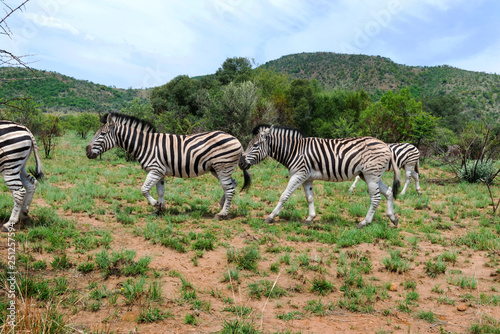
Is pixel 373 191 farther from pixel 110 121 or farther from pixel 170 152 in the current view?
pixel 110 121

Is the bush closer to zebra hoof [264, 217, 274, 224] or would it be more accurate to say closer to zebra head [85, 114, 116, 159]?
zebra hoof [264, 217, 274, 224]

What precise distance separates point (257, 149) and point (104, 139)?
12.3ft

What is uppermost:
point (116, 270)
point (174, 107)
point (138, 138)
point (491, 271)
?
point (174, 107)

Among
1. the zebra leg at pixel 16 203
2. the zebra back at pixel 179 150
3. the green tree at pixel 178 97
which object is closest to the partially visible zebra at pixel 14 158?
the zebra leg at pixel 16 203

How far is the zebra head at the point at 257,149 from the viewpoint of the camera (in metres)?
7.68

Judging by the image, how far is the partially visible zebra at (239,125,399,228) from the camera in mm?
7223

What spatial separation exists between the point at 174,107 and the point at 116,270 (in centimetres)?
3362

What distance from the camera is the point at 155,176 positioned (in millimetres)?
7488

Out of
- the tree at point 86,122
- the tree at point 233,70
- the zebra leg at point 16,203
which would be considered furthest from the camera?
the tree at point 233,70

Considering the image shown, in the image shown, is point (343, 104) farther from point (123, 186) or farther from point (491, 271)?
point (491, 271)

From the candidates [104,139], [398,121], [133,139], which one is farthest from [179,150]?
[398,121]

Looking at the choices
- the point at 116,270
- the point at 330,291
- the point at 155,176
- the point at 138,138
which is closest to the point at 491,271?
the point at 330,291

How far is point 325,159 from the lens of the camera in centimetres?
734

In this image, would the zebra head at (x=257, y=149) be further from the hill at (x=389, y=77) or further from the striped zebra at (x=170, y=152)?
the hill at (x=389, y=77)
